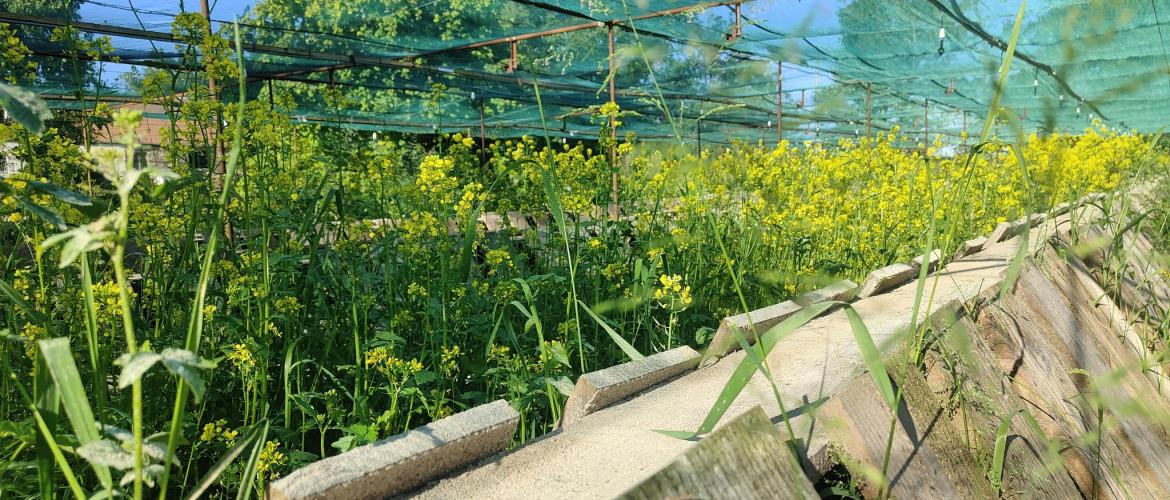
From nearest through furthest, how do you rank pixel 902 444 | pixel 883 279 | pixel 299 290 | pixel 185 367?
pixel 185 367, pixel 902 444, pixel 299 290, pixel 883 279

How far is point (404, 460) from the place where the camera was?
3.80ft

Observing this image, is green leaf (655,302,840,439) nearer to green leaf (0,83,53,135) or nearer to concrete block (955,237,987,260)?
green leaf (0,83,53,135)

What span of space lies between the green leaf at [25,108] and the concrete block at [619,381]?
1052 millimetres

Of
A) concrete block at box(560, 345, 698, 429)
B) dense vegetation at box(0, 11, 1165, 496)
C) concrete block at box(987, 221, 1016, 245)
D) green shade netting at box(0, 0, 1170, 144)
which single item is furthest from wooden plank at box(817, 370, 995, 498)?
green shade netting at box(0, 0, 1170, 144)

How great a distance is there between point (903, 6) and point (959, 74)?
409 cm

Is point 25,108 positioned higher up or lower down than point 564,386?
higher up

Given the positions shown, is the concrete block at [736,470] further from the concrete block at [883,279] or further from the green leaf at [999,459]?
the concrete block at [883,279]

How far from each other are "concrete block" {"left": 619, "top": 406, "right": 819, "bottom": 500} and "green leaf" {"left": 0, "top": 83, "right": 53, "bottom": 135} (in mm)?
765

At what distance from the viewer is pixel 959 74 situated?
37.5 feet

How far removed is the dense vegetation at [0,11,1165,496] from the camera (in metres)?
0.98

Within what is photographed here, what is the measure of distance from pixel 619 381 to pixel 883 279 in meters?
1.52

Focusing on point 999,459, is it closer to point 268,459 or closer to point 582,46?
point 268,459

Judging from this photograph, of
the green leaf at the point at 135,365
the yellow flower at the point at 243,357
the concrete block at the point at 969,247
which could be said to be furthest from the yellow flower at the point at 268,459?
the concrete block at the point at 969,247

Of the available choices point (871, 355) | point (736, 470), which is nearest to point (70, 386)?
point (736, 470)
